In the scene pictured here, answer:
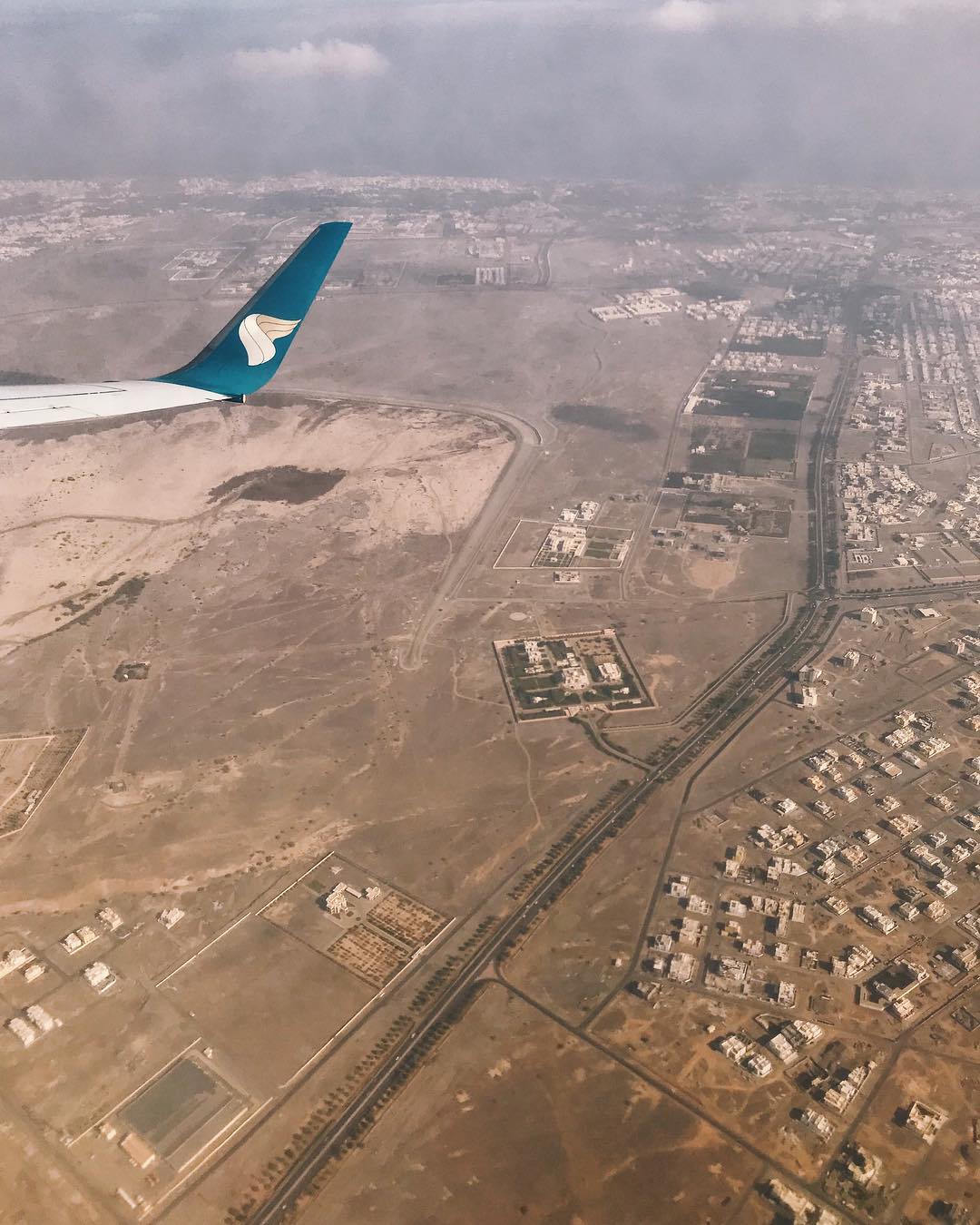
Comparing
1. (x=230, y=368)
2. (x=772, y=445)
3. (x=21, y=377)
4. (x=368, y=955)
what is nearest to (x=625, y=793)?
(x=368, y=955)

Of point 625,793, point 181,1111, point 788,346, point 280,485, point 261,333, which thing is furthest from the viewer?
point 788,346

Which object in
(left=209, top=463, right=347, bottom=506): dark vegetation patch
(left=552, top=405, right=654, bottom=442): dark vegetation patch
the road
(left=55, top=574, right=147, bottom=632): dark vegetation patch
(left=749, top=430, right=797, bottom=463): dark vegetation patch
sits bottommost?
(left=749, top=430, right=797, bottom=463): dark vegetation patch

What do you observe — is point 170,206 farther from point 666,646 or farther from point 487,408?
point 666,646

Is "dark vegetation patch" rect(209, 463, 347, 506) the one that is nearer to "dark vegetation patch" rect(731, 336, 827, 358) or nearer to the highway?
the highway

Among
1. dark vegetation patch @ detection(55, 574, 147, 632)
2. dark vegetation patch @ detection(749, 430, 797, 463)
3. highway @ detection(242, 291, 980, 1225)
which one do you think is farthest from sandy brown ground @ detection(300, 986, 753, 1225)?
dark vegetation patch @ detection(749, 430, 797, 463)

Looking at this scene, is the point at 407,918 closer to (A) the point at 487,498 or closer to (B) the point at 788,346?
(A) the point at 487,498

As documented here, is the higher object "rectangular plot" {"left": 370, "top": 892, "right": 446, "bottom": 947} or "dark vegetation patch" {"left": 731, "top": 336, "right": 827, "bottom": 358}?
"rectangular plot" {"left": 370, "top": 892, "right": 446, "bottom": 947}

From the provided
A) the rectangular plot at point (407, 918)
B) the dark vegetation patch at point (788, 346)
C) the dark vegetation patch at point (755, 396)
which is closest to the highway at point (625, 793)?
the rectangular plot at point (407, 918)
